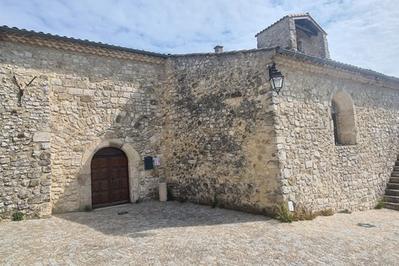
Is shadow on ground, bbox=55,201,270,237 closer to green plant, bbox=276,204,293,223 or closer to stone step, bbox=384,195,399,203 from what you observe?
green plant, bbox=276,204,293,223

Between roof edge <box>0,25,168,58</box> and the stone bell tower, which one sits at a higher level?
the stone bell tower

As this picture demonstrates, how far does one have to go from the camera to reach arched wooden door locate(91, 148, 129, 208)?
24.9 ft

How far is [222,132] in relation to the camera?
7227 mm

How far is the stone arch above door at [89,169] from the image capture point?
23.5 feet

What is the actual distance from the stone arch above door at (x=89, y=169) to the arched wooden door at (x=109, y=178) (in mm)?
183

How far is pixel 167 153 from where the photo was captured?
339 inches

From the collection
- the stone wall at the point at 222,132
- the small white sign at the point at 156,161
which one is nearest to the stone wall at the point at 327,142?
the stone wall at the point at 222,132

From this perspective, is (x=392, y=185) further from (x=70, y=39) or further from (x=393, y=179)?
(x=70, y=39)

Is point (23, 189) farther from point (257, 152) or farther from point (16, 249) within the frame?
point (257, 152)

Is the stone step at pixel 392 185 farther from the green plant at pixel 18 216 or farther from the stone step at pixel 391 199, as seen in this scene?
the green plant at pixel 18 216

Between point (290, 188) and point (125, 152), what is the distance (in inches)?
186

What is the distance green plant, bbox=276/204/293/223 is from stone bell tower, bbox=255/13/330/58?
7178 mm

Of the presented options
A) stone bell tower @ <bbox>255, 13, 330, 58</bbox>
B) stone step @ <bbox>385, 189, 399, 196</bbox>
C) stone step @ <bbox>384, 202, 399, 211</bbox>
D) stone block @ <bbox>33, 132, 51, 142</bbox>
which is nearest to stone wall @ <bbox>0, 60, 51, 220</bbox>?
stone block @ <bbox>33, 132, 51, 142</bbox>

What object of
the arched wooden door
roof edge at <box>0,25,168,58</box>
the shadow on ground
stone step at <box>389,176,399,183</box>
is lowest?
the shadow on ground
